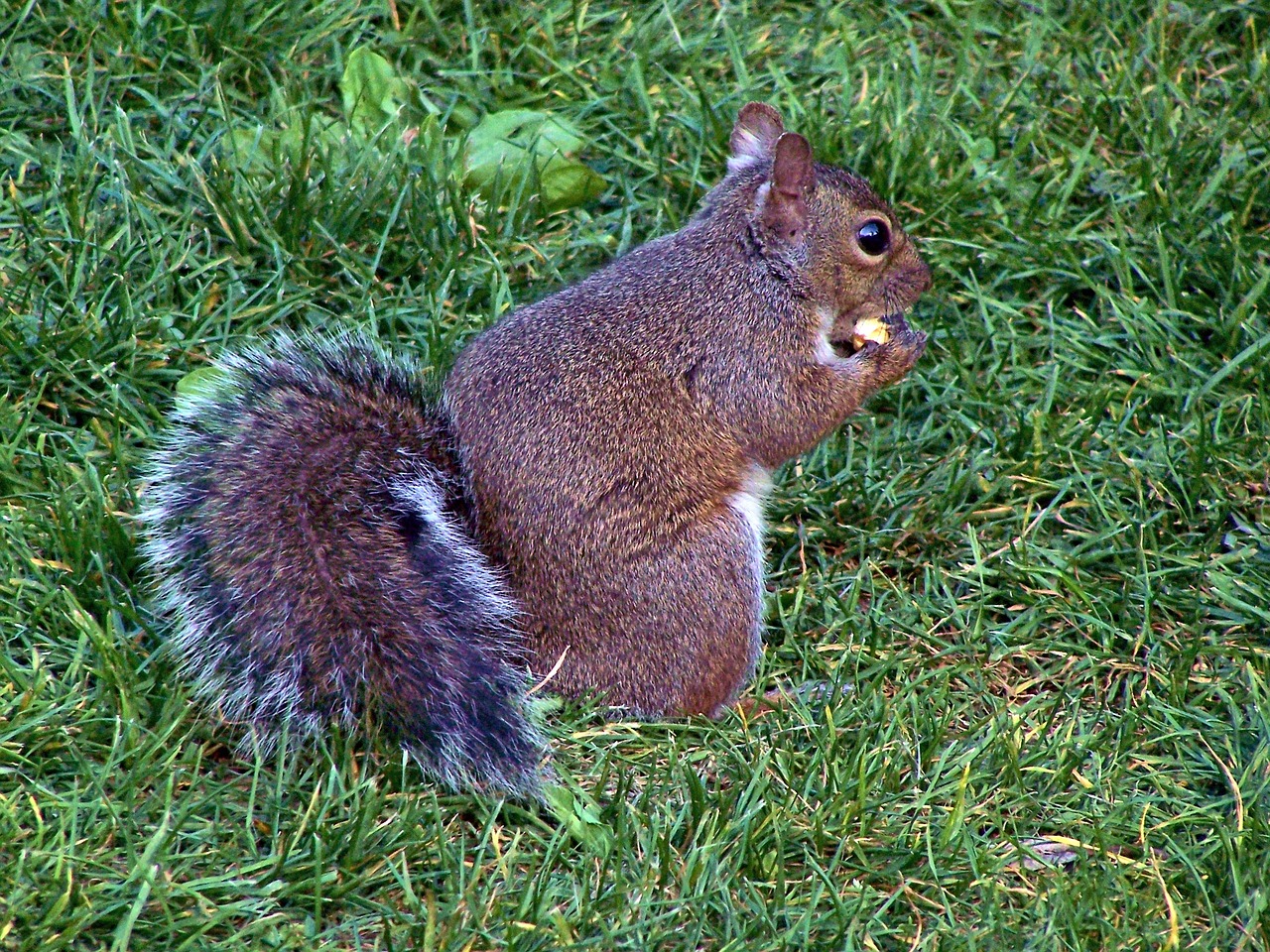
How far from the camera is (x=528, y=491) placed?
9.18 feet

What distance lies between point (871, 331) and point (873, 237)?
9.1 inches

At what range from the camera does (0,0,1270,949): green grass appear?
7.98 feet

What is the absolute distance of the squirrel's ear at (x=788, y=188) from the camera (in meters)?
3.03

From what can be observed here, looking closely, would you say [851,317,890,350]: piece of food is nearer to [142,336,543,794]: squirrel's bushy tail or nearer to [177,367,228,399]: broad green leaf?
[142,336,543,794]: squirrel's bushy tail

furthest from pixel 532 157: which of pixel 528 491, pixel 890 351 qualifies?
pixel 528 491

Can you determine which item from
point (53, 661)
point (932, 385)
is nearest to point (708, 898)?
point (53, 661)

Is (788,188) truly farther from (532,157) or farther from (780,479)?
(532,157)

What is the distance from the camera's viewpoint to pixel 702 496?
2941 millimetres

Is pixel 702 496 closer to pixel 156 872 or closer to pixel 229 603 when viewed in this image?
pixel 229 603

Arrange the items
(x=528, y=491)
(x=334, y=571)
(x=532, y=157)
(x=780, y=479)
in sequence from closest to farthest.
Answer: (x=334, y=571)
(x=528, y=491)
(x=780, y=479)
(x=532, y=157)

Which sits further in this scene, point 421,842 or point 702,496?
point 702,496

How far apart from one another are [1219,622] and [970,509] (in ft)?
2.04

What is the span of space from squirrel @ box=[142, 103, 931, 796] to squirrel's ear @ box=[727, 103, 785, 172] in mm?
101

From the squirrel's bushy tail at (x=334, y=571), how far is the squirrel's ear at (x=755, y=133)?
105 cm
